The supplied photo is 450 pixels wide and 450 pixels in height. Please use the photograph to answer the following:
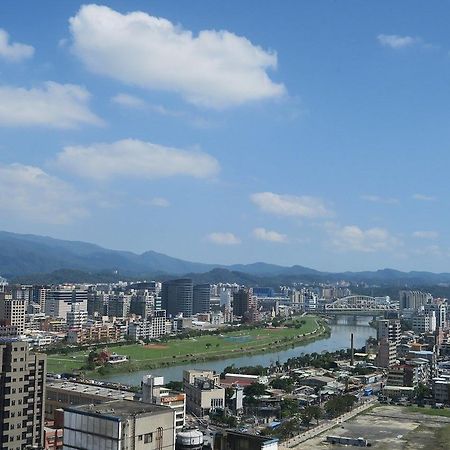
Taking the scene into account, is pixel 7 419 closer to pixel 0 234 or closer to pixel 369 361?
pixel 369 361

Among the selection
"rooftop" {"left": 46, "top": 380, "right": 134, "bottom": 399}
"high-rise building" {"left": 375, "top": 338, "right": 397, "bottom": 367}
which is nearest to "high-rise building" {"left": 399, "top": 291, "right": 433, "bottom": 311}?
"high-rise building" {"left": 375, "top": 338, "right": 397, "bottom": 367}

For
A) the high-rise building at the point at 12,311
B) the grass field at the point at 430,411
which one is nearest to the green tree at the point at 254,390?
the grass field at the point at 430,411

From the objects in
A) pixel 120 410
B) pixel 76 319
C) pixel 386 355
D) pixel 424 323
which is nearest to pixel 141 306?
pixel 76 319

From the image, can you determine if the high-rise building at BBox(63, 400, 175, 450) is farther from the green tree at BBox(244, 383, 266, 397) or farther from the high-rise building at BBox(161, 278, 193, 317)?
the high-rise building at BBox(161, 278, 193, 317)

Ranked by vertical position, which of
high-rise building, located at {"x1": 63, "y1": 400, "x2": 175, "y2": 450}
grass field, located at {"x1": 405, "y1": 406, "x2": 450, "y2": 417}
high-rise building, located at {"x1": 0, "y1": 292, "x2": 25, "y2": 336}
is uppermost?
high-rise building, located at {"x1": 63, "y1": 400, "x2": 175, "y2": 450}

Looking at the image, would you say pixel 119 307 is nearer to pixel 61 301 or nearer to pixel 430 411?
pixel 61 301

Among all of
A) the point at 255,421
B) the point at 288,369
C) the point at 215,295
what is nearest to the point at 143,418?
the point at 255,421
